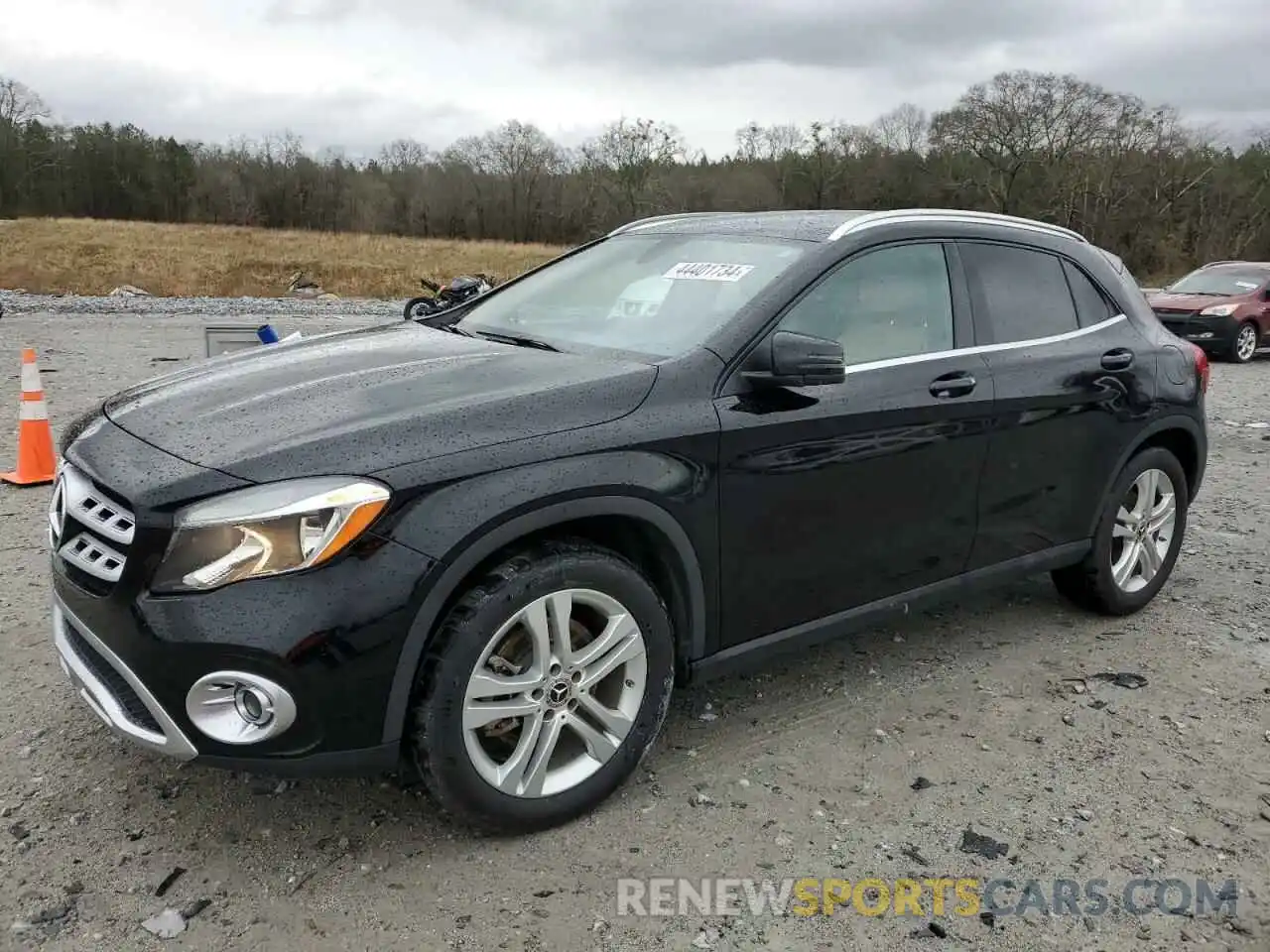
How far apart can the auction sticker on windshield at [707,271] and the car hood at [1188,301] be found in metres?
15.3

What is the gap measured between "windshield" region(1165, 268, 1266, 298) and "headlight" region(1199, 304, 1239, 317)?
451 mm

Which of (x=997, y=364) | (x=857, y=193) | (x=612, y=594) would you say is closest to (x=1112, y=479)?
(x=997, y=364)

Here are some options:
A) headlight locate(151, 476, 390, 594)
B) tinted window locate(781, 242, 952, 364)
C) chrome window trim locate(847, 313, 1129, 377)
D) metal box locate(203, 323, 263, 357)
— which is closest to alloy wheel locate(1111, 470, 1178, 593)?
chrome window trim locate(847, 313, 1129, 377)

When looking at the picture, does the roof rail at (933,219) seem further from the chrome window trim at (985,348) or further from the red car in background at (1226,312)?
the red car in background at (1226,312)

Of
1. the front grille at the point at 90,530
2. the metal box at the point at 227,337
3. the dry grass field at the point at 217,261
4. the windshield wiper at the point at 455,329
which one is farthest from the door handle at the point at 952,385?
the dry grass field at the point at 217,261

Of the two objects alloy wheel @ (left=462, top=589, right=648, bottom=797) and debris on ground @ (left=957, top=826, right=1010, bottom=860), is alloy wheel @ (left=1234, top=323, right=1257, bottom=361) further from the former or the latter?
alloy wheel @ (left=462, top=589, right=648, bottom=797)

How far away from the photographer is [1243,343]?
16406 millimetres

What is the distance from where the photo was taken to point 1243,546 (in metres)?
5.80

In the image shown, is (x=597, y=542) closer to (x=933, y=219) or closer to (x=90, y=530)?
(x=90, y=530)

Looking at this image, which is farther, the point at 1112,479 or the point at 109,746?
the point at 1112,479

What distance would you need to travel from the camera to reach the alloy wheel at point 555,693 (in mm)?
2648

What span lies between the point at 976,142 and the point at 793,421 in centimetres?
6201

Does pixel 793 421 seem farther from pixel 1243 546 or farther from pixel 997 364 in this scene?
pixel 1243 546

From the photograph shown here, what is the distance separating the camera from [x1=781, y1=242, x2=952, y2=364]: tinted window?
3.37 meters
